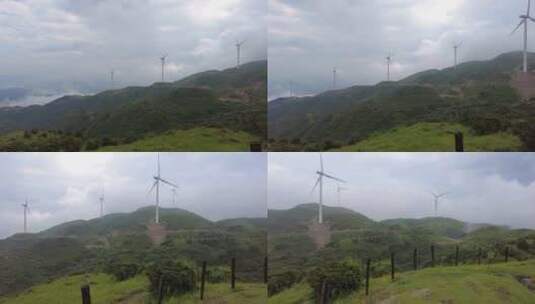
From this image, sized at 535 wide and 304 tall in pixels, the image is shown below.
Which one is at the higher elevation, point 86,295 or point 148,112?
point 148,112

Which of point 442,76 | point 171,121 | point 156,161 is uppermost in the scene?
point 442,76

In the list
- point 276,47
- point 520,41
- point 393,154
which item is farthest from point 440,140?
point 276,47

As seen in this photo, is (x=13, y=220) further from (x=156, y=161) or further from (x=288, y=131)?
(x=288, y=131)

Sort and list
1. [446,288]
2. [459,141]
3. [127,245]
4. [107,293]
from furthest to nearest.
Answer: [459,141]
[127,245]
[446,288]
[107,293]

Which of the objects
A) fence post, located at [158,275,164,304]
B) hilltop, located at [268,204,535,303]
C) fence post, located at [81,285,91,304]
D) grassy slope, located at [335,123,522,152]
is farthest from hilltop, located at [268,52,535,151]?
fence post, located at [81,285,91,304]

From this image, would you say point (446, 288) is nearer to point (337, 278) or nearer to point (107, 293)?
point (337, 278)

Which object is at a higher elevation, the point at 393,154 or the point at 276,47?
the point at 276,47

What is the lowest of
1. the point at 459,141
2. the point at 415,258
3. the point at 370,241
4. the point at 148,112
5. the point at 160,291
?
the point at 160,291

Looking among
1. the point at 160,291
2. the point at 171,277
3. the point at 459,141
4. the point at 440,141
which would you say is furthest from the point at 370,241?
the point at 160,291

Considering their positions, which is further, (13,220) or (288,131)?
(288,131)
